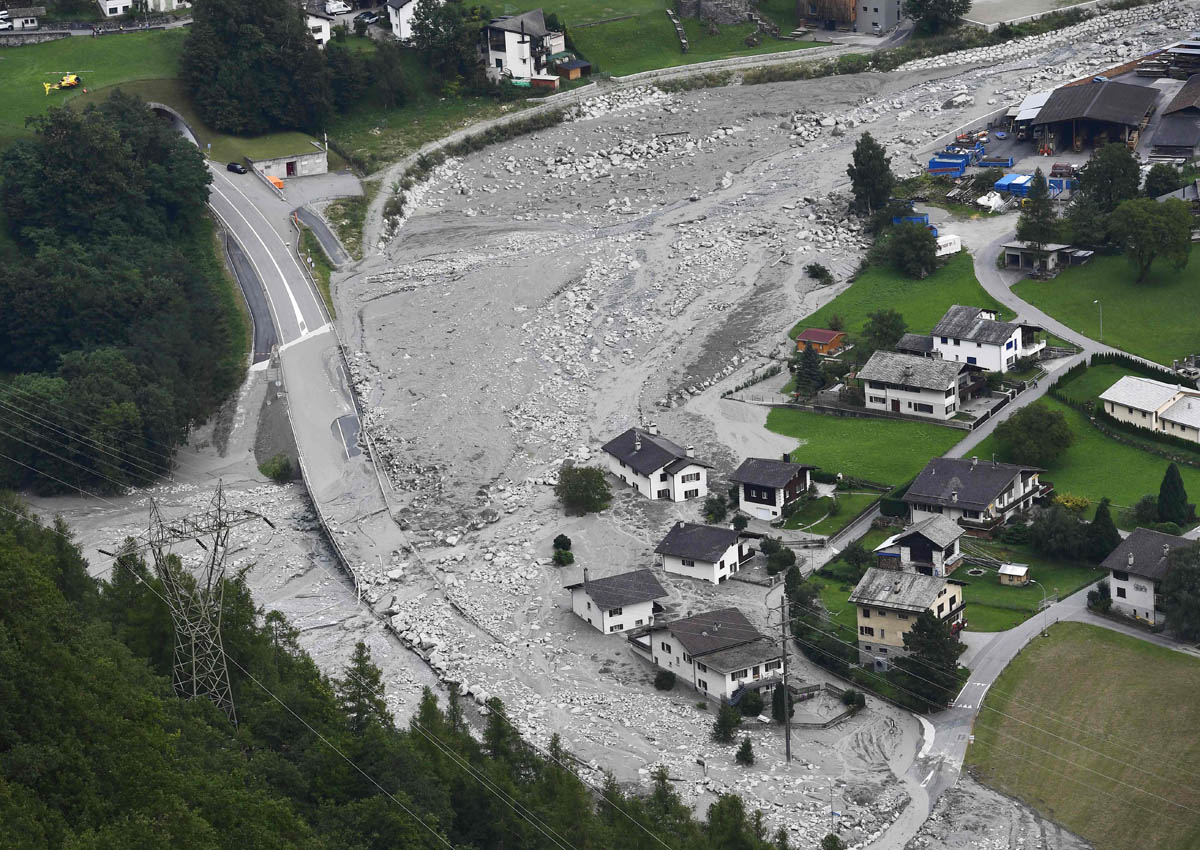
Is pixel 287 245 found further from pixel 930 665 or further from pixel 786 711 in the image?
pixel 930 665

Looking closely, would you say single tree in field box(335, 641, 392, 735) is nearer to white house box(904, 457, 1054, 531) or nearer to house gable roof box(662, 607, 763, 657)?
house gable roof box(662, 607, 763, 657)

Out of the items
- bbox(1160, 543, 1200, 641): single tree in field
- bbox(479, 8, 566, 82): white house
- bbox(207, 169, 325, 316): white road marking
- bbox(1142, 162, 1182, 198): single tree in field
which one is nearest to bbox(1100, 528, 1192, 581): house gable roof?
bbox(1160, 543, 1200, 641): single tree in field

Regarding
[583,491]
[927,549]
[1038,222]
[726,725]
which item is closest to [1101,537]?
[927,549]

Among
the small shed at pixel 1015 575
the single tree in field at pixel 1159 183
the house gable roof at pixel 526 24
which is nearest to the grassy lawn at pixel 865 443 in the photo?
the small shed at pixel 1015 575

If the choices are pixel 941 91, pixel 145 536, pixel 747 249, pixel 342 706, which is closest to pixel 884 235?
pixel 747 249

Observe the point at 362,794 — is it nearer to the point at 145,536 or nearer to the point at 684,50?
the point at 145,536

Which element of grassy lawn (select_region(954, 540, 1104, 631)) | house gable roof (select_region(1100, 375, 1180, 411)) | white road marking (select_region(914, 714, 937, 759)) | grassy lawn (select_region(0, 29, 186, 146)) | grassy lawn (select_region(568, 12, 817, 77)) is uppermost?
grassy lawn (select_region(0, 29, 186, 146))

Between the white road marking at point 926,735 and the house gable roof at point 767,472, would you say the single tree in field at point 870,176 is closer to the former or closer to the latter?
the house gable roof at point 767,472
